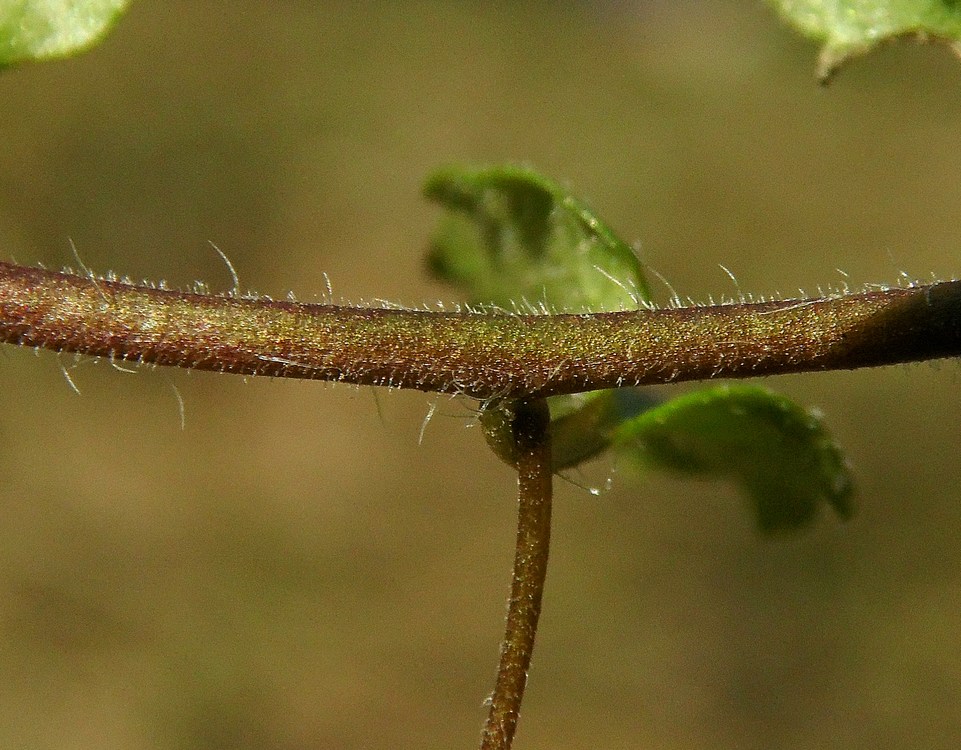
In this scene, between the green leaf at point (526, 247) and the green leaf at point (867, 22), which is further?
the green leaf at point (526, 247)

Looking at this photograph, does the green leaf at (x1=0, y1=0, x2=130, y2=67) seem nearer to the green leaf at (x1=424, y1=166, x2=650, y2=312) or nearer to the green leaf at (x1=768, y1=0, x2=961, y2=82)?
the green leaf at (x1=424, y1=166, x2=650, y2=312)

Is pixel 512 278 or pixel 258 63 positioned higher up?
pixel 258 63

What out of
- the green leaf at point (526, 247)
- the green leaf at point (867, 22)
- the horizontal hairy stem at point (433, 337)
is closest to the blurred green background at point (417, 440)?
the green leaf at point (526, 247)

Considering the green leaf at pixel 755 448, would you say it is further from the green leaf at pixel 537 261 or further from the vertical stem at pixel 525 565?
the vertical stem at pixel 525 565

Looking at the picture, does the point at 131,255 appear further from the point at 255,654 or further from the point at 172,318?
the point at 172,318

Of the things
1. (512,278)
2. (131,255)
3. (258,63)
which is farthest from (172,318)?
(258,63)

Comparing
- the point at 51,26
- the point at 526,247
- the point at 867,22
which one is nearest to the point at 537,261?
the point at 526,247
